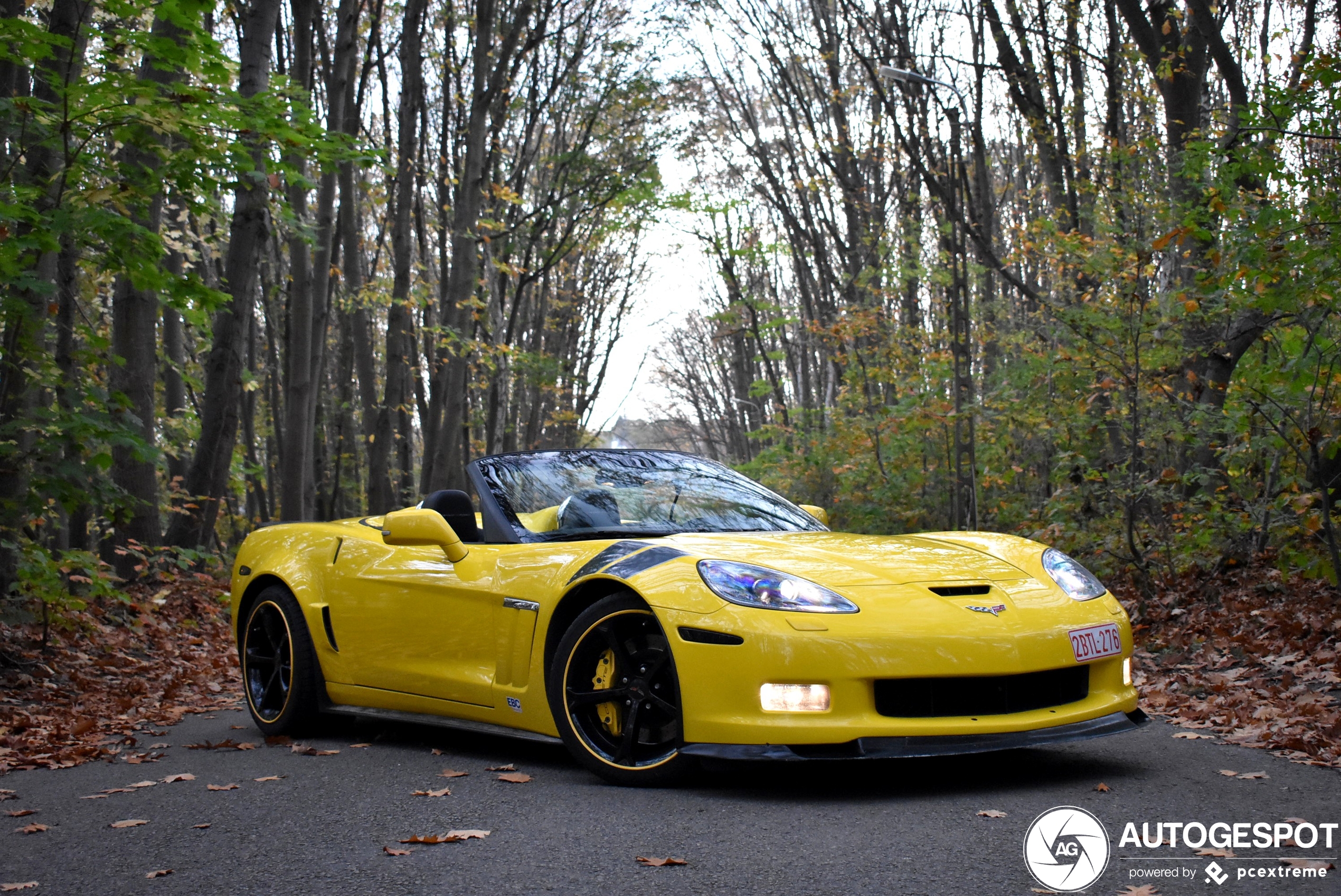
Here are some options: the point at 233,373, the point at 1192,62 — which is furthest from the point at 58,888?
Answer: the point at 1192,62

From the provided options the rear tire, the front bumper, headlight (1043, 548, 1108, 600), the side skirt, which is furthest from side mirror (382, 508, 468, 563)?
headlight (1043, 548, 1108, 600)

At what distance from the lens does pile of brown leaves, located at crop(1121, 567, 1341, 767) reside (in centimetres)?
506

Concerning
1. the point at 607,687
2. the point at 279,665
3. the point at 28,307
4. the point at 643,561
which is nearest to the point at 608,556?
the point at 643,561

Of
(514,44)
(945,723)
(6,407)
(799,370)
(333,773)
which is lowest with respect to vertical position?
(333,773)

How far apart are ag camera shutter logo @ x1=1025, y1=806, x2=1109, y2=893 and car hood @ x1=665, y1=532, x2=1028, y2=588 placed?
97cm

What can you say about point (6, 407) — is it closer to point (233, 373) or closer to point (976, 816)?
point (233, 373)

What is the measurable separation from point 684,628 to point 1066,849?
1.38 metres

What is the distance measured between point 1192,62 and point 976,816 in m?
10.3

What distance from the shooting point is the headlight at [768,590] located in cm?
392

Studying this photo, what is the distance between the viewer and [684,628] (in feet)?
13.0

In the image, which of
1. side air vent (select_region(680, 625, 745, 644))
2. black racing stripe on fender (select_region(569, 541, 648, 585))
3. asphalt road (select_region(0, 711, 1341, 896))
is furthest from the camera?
black racing stripe on fender (select_region(569, 541, 648, 585))

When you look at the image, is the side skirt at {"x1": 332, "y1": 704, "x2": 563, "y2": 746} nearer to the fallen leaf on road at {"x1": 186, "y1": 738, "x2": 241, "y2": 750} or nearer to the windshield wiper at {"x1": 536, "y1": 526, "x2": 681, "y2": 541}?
the fallen leaf on road at {"x1": 186, "y1": 738, "x2": 241, "y2": 750}

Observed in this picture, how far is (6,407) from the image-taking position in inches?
314

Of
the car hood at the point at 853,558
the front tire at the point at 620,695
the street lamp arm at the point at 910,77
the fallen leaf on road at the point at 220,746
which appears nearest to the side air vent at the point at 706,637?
the front tire at the point at 620,695
